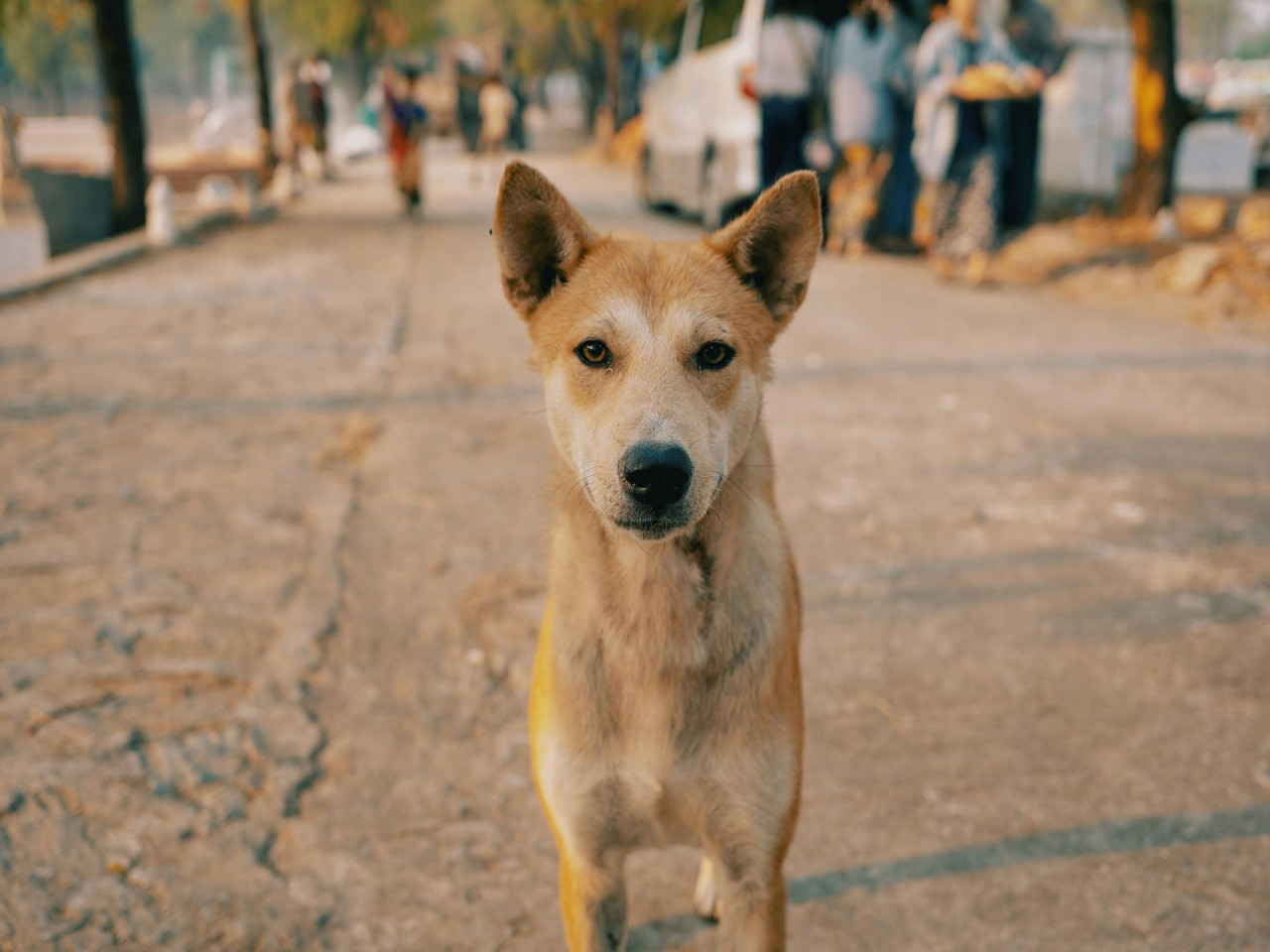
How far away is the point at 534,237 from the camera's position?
247 centimetres

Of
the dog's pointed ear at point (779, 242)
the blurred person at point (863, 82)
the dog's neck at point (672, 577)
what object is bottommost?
the dog's neck at point (672, 577)

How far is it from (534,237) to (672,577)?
93 centimetres

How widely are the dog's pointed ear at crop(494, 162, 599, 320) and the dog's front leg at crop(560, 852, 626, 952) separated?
135cm

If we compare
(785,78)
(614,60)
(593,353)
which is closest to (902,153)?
(785,78)

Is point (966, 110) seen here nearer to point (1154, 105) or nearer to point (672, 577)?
point (1154, 105)

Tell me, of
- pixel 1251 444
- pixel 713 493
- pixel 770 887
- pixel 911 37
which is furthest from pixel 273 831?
pixel 911 37

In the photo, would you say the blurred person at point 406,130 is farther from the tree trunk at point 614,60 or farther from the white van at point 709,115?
the tree trunk at point 614,60

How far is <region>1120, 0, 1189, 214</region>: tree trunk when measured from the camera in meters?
10.3

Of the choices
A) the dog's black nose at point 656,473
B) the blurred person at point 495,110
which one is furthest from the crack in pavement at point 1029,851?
the blurred person at point 495,110

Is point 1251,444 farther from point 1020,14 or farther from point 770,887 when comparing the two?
point 1020,14

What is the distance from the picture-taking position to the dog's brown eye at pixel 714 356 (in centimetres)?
235

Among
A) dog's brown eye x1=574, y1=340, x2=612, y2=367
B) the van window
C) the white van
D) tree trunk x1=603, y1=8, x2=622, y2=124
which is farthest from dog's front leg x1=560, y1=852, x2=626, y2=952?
tree trunk x1=603, y1=8, x2=622, y2=124

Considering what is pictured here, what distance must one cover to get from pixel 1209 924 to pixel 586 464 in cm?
182

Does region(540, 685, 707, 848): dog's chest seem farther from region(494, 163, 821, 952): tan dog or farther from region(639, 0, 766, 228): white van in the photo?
region(639, 0, 766, 228): white van
